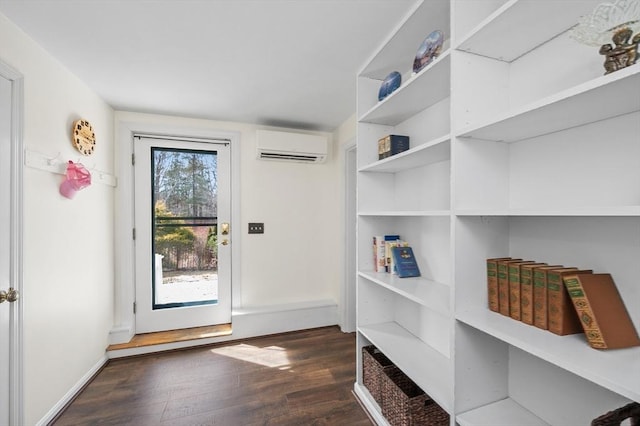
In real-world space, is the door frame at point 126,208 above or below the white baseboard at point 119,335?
above

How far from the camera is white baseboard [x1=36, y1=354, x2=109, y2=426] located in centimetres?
165

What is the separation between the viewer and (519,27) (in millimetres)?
963

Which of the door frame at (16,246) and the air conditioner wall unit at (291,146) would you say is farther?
the air conditioner wall unit at (291,146)

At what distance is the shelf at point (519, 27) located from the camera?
870 mm

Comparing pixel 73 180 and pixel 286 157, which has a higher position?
pixel 286 157

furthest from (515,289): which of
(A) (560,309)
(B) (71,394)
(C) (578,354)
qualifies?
(B) (71,394)

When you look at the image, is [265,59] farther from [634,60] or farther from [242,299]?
[242,299]

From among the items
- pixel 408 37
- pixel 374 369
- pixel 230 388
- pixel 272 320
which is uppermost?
pixel 408 37

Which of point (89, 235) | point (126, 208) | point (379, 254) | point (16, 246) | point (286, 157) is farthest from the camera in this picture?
point (286, 157)

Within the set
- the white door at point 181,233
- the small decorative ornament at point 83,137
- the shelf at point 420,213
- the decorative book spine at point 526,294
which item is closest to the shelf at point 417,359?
the decorative book spine at point 526,294

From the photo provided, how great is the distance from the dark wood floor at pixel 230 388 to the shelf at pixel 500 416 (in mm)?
844

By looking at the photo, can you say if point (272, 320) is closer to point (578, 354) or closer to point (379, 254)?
point (379, 254)

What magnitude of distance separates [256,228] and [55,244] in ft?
5.32

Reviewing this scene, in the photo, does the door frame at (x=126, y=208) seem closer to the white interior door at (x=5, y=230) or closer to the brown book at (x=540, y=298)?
the white interior door at (x=5, y=230)
